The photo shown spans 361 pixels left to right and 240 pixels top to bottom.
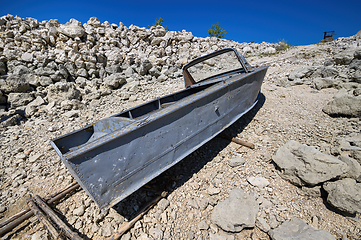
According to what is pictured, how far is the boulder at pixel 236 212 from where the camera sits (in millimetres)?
1886

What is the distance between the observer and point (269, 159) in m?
2.68

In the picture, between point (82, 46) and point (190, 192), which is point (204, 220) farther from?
point (82, 46)

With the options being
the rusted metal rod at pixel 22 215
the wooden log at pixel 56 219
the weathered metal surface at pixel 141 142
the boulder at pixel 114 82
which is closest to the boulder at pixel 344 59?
the weathered metal surface at pixel 141 142

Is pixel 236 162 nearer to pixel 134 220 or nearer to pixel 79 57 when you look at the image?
pixel 134 220

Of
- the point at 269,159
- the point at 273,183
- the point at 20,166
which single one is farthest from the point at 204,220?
the point at 20,166

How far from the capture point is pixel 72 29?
8492 mm

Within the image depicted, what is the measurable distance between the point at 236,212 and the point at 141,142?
1.51 metres

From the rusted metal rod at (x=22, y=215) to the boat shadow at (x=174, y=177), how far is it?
3.30 ft

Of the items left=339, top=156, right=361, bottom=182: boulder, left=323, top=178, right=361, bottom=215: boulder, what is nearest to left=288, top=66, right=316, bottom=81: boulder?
left=339, top=156, right=361, bottom=182: boulder

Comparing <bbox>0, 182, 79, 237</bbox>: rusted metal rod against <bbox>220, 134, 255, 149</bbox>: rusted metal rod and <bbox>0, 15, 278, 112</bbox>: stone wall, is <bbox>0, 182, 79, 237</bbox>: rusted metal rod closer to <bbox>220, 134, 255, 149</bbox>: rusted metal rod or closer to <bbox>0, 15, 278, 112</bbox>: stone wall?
<bbox>220, 134, 255, 149</bbox>: rusted metal rod

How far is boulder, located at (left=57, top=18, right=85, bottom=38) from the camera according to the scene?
8.44m

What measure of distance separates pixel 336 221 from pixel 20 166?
5548 millimetres

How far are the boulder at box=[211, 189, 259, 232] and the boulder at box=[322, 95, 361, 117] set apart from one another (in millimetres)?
2775

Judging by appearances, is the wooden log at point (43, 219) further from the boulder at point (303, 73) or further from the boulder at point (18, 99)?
the boulder at point (303, 73)
